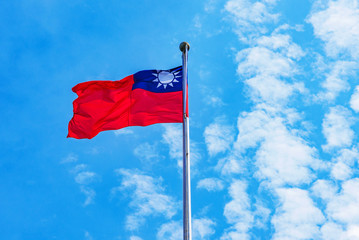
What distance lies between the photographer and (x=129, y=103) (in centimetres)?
2039

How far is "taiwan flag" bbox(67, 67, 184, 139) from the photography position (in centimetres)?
1961

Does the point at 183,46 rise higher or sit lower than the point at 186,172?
higher

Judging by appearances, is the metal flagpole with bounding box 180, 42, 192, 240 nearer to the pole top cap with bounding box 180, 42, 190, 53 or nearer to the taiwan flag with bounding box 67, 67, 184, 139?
the pole top cap with bounding box 180, 42, 190, 53

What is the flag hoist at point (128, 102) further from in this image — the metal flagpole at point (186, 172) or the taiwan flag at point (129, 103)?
the metal flagpole at point (186, 172)

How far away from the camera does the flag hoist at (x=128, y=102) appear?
19.6m

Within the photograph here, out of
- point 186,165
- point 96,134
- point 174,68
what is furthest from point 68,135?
point 186,165

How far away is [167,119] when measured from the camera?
19.2 m

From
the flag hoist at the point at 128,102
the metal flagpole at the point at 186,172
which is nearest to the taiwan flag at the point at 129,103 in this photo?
the flag hoist at the point at 128,102

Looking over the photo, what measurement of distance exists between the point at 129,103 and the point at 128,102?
0.11 meters

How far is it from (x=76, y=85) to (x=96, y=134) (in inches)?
114

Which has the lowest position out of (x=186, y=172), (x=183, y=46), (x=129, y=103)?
(x=186, y=172)

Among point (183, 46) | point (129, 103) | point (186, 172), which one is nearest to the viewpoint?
point (186, 172)

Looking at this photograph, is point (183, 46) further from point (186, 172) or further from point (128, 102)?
Result: point (186, 172)

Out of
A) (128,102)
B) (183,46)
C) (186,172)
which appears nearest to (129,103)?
(128,102)
